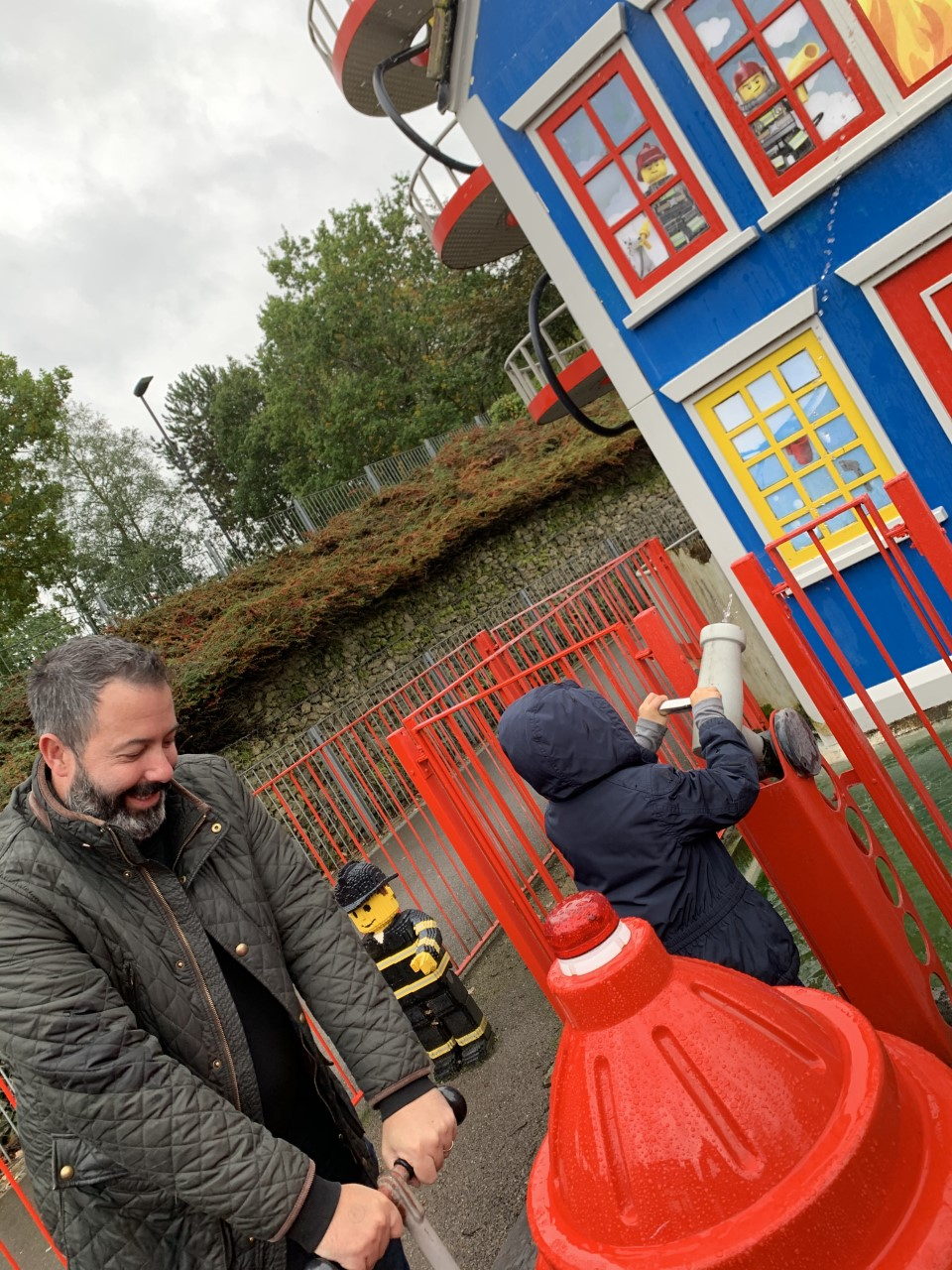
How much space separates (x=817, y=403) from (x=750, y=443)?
0.56 m

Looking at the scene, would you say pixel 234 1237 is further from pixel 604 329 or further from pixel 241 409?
pixel 241 409

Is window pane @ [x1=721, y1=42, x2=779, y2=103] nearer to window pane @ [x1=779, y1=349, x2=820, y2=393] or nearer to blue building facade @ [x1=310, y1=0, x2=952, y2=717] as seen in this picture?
blue building facade @ [x1=310, y1=0, x2=952, y2=717]

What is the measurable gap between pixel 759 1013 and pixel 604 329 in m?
6.44

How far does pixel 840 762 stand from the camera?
6668mm

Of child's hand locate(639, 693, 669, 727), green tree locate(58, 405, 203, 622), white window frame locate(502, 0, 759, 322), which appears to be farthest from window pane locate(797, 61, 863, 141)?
green tree locate(58, 405, 203, 622)

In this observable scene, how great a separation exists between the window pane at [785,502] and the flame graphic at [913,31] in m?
2.63

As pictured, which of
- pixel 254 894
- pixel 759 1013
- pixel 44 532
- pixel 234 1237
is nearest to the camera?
pixel 759 1013

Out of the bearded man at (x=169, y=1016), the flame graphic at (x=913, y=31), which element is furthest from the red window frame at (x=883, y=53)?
the bearded man at (x=169, y=1016)

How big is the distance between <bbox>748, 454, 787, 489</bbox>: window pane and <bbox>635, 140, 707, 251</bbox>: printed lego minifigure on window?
5.53 ft

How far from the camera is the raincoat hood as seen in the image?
2.53 metres

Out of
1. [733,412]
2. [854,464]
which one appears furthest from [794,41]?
[854,464]

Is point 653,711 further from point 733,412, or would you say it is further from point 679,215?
point 679,215

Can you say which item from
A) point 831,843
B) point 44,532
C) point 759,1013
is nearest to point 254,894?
point 759,1013

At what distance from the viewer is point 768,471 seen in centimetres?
671
